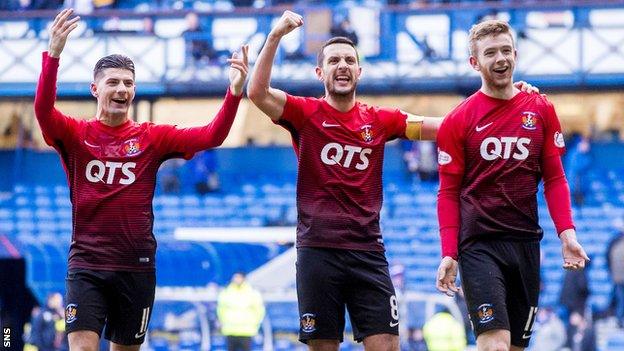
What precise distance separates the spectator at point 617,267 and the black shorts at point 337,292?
561 inches

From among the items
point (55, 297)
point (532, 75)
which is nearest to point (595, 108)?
point (532, 75)

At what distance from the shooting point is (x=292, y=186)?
24.9 m

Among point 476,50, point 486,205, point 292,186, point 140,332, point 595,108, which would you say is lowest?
point 140,332

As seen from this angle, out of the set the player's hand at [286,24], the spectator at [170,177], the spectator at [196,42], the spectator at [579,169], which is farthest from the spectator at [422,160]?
the player's hand at [286,24]

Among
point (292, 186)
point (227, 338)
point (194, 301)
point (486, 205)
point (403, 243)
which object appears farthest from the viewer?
point (292, 186)

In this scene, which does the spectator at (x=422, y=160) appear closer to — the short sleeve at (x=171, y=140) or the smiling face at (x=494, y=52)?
the short sleeve at (x=171, y=140)

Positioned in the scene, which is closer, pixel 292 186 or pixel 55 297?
pixel 55 297

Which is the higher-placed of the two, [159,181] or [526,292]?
[159,181]

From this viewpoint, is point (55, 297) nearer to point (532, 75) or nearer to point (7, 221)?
point (7, 221)

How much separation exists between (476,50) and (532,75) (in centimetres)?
1540

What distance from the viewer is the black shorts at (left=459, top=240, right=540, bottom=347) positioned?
7.03 metres

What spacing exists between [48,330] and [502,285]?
13981 millimetres

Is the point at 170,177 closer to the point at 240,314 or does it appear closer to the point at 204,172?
the point at 204,172

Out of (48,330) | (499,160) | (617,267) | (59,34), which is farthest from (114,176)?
(617,267)
